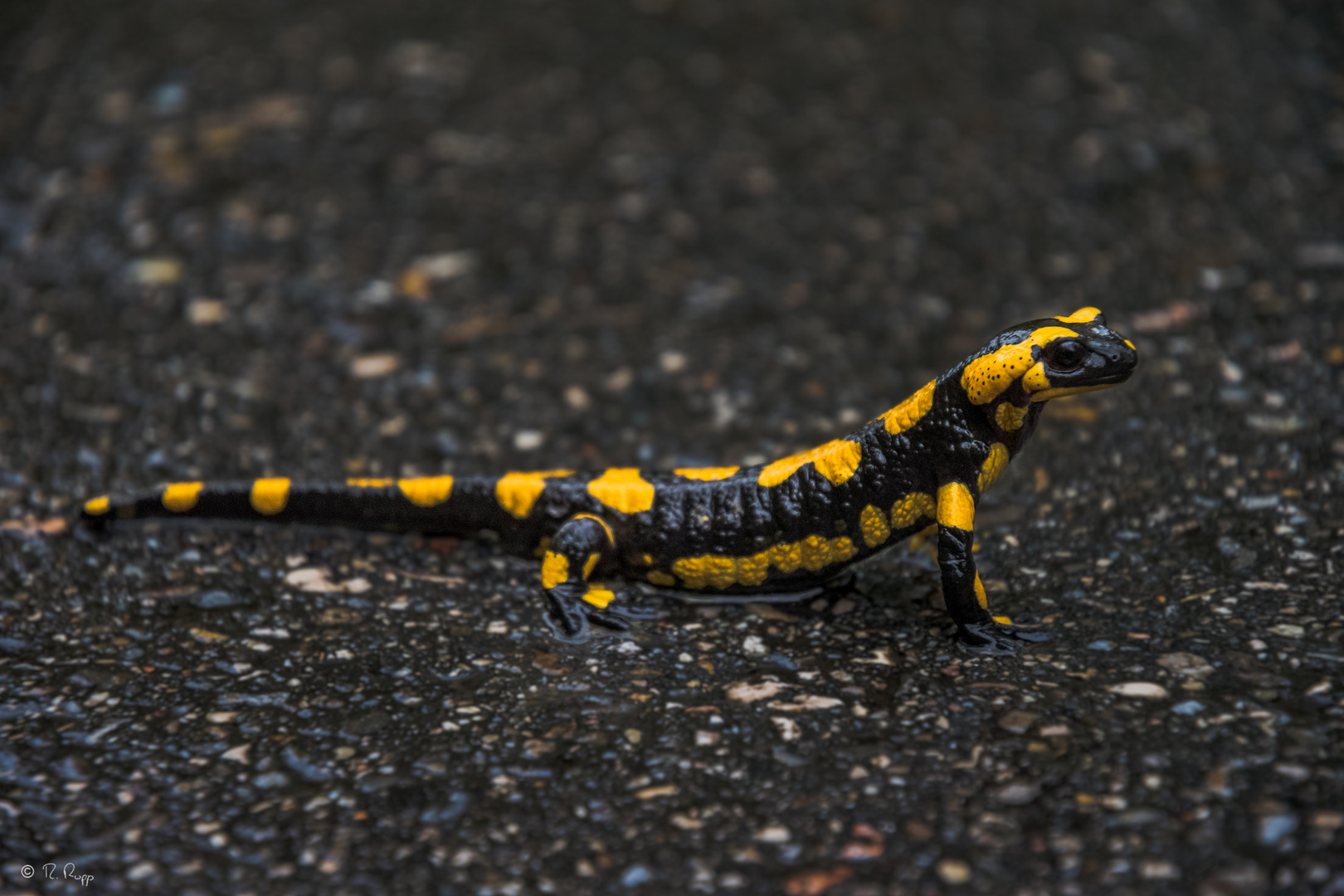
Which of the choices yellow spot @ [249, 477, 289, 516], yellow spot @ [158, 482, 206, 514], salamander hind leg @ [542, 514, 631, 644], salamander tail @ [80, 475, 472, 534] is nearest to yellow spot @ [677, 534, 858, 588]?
salamander hind leg @ [542, 514, 631, 644]

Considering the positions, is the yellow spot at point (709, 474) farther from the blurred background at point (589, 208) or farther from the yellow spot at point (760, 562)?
the blurred background at point (589, 208)

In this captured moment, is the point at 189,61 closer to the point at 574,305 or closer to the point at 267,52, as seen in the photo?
the point at 267,52

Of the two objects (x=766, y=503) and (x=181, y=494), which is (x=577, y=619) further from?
(x=181, y=494)

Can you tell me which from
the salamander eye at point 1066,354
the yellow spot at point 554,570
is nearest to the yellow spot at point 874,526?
the salamander eye at point 1066,354

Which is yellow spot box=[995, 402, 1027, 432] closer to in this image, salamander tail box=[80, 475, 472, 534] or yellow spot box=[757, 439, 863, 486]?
yellow spot box=[757, 439, 863, 486]

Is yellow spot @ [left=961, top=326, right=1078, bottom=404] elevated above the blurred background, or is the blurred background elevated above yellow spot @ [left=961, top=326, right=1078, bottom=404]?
the blurred background
